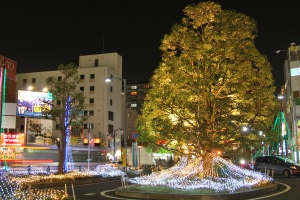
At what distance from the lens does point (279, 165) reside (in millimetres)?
30250

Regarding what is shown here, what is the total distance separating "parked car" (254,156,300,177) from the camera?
29.0m

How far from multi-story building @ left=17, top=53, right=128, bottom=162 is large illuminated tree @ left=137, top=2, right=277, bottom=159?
151ft

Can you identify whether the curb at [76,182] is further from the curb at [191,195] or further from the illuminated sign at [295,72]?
the illuminated sign at [295,72]

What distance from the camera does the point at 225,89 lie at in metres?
17.7

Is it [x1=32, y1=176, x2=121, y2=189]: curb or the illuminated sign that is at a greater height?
the illuminated sign

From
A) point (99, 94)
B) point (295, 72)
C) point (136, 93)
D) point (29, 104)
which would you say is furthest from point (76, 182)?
point (136, 93)

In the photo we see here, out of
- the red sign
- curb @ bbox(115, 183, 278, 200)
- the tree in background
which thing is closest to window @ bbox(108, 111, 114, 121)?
the red sign

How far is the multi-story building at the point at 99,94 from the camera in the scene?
6638cm

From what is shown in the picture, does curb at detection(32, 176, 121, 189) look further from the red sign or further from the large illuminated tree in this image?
the red sign

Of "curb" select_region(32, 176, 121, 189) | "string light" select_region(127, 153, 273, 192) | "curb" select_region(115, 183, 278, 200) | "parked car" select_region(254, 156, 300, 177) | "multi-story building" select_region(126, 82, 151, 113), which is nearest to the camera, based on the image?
"curb" select_region(115, 183, 278, 200)

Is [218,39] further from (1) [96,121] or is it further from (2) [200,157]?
(1) [96,121]

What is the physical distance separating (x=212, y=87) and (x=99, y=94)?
171 feet

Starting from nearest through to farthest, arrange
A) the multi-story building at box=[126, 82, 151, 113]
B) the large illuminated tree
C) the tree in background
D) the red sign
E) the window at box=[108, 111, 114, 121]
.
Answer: the large illuminated tree, the tree in background, the red sign, the window at box=[108, 111, 114, 121], the multi-story building at box=[126, 82, 151, 113]

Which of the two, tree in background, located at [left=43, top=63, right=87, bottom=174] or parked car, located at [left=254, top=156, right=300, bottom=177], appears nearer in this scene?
tree in background, located at [left=43, top=63, right=87, bottom=174]
